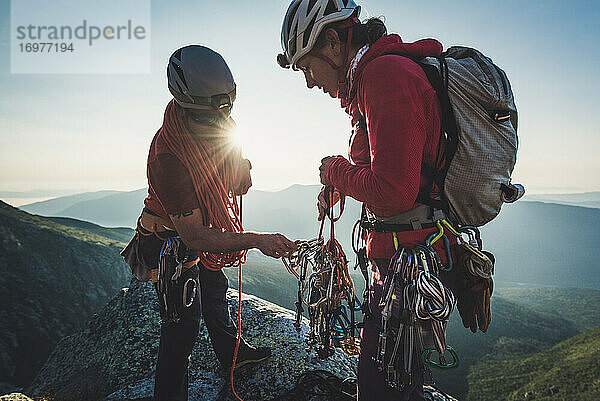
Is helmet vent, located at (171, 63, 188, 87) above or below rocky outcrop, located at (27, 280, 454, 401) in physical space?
above

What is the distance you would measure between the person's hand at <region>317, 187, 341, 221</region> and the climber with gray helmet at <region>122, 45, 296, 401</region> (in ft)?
1.43

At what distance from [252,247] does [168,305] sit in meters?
1.21

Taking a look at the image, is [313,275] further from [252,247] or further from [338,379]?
[338,379]

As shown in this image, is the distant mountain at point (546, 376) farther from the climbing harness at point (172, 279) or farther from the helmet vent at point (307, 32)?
the helmet vent at point (307, 32)

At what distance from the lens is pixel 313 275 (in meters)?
3.40

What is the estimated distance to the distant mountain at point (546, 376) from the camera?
18.0 meters

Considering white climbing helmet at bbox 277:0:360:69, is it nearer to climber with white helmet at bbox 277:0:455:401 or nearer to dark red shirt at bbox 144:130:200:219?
climber with white helmet at bbox 277:0:455:401

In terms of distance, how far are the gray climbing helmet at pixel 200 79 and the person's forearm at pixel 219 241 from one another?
1258 mm

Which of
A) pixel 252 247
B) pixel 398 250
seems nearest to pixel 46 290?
pixel 252 247

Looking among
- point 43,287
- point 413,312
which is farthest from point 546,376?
point 43,287

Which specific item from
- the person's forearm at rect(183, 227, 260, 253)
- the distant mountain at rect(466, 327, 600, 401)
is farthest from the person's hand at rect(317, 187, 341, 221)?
the distant mountain at rect(466, 327, 600, 401)

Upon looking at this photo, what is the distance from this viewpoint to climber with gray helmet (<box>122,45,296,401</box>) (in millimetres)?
3061

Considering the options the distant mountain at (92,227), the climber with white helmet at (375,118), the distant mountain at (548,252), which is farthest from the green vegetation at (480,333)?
the distant mountain at (548,252)

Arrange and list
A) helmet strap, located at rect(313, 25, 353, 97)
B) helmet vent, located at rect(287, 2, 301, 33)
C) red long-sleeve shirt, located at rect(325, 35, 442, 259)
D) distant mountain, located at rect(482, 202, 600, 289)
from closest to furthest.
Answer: red long-sleeve shirt, located at rect(325, 35, 442, 259)
helmet strap, located at rect(313, 25, 353, 97)
helmet vent, located at rect(287, 2, 301, 33)
distant mountain, located at rect(482, 202, 600, 289)
